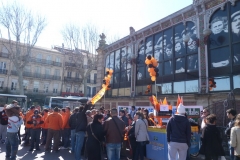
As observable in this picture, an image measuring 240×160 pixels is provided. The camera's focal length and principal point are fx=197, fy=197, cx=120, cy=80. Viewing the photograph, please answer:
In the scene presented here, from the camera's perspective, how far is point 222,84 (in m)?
10.9

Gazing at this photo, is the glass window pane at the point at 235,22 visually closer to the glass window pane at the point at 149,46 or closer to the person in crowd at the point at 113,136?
the glass window pane at the point at 149,46

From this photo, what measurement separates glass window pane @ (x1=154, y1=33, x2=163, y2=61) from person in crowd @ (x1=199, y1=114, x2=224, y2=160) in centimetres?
984

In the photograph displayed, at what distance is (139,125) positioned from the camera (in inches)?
241

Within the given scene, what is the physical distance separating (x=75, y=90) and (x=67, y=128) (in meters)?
34.2

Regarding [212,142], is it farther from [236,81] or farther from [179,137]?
[236,81]

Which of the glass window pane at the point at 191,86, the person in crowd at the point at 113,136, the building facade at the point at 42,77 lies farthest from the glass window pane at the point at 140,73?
the building facade at the point at 42,77

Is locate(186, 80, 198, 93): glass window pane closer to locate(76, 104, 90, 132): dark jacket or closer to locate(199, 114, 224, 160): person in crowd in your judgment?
locate(199, 114, 224, 160): person in crowd

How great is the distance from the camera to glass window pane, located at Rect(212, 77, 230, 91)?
10641 mm

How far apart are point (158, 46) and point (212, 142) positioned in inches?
428

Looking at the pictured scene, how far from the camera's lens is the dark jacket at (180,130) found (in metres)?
4.79

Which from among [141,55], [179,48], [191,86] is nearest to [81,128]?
[191,86]

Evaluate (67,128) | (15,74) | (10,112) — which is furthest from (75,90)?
(10,112)

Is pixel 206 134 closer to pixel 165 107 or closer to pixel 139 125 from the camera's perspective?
pixel 139 125

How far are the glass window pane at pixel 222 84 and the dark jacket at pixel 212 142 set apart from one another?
629 centimetres
